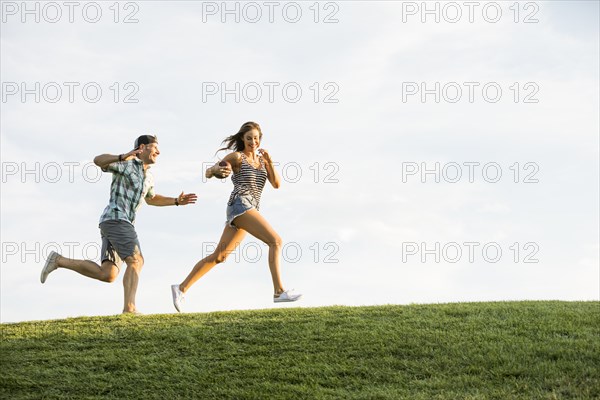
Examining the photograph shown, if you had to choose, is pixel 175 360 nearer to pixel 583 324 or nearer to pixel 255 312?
pixel 255 312

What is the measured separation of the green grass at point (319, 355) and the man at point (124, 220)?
0.71m

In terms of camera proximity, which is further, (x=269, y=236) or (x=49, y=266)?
(x=49, y=266)

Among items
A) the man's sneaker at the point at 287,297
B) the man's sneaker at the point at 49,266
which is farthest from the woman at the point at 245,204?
the man's sneaker at the point at 49,266

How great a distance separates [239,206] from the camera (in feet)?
34.8

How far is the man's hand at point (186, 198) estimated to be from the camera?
37.4ft

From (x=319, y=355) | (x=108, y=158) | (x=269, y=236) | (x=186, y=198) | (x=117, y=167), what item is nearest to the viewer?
(x=319, y=355)

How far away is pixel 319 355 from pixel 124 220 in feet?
12.2

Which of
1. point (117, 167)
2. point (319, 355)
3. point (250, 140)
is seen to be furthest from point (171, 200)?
point (319, 355)

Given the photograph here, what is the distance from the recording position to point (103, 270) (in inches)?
431

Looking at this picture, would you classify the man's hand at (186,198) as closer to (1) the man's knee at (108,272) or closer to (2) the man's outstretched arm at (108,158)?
(2) the man's outstretched arm at (108,158)

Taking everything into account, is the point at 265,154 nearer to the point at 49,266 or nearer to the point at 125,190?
the point at 125,190

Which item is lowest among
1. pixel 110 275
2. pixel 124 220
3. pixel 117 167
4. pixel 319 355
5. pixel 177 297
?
pixel 319 355

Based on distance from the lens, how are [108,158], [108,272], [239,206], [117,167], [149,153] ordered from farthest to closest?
1. [149,153]
2. [108,272]
3. [117,167]
4. [108,158]
5. [239,206]

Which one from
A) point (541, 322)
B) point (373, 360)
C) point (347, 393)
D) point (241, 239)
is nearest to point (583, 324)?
point (541, 322)
